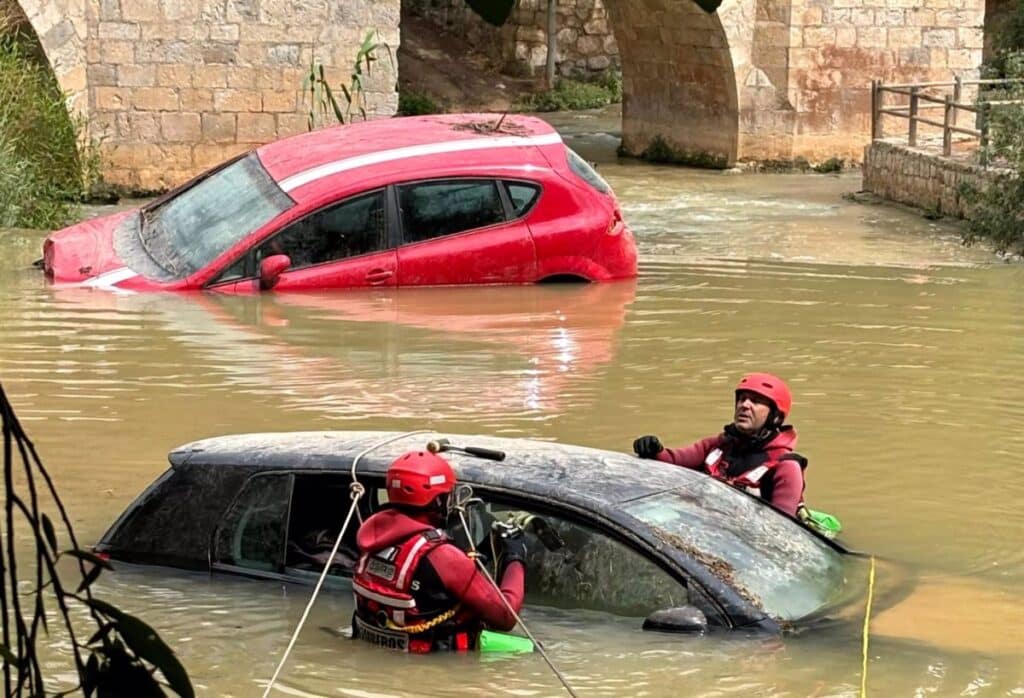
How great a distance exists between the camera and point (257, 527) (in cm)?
620

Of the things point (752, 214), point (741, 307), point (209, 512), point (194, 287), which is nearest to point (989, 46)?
point (752, 214)

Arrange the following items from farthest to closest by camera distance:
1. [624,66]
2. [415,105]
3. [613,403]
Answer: [415,105] < [624,66] < [613,403]

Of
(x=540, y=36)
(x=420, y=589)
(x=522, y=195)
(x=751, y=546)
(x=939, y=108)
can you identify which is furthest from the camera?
(x=540, y=36)

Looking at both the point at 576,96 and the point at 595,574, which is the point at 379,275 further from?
the point at 576,96

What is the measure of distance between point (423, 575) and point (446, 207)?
6.84 metres

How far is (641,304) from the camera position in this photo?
41.0ft

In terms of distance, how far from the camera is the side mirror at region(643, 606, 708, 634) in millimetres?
5570

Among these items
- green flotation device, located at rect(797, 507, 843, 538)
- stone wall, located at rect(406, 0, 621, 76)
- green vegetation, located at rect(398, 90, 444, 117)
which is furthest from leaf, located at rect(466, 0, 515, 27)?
stone wall, located at rect(406, 0, 621, 76)

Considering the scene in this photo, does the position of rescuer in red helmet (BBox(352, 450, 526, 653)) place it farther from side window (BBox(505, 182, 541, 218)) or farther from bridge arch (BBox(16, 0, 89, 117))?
bridge arch (BBox(16, 0, 89, 117))

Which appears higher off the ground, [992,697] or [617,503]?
[617,503]

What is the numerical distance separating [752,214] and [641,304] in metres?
6.34

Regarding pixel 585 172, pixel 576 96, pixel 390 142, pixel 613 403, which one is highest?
pixel 390 142

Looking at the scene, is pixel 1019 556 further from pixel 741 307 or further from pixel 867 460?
pixel 741 307

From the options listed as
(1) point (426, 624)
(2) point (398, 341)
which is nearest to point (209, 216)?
(2) point (398, 341)
